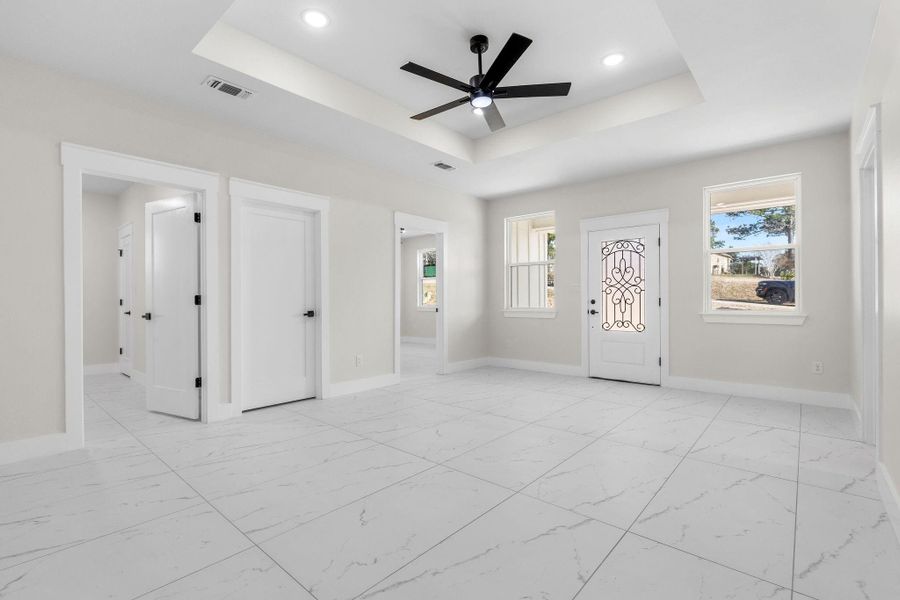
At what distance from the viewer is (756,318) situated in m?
4.64

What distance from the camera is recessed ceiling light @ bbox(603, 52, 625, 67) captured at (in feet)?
11.2

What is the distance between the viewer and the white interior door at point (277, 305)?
4.20m

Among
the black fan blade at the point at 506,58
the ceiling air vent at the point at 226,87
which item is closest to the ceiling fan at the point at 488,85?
the black fan blade at the point at 506,58

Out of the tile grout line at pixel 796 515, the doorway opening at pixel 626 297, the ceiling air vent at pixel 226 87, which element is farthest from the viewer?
the doorway opening at pixel 626 297

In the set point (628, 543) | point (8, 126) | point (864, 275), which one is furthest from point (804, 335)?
point (8, 126)

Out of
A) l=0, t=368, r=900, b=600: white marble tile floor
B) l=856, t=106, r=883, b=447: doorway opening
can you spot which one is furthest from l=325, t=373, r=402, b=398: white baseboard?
l=856, t=106, r=883, b=447: doorway opening

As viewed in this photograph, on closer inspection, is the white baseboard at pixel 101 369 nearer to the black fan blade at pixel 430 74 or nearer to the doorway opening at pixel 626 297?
the black fan blade at pixel 430 74

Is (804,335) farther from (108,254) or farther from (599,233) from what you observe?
(108,254)

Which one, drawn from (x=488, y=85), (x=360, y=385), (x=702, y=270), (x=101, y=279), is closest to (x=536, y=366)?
(x=702, y=270)

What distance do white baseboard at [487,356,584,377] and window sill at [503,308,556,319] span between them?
2.25 ft

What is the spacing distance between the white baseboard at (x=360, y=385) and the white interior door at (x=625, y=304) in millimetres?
2742

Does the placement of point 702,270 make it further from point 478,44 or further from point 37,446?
point 37,446

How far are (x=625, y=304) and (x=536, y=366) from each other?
1.60 metres

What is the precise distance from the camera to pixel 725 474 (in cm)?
262
